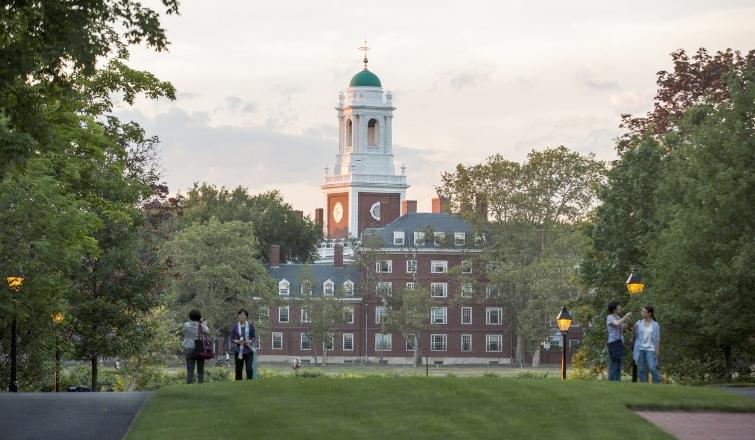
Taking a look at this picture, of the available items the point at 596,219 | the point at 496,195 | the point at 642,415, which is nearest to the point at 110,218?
the point at 596,219

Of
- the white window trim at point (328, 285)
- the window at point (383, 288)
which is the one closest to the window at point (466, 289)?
the window at point (383, 288)

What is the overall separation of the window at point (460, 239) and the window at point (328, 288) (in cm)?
1166

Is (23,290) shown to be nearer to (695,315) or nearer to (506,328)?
(695,315)

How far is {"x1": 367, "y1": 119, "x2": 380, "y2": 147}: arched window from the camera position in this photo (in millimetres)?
167000

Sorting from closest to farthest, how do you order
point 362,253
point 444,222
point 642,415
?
point 642,415
point 362,253
point 444,222

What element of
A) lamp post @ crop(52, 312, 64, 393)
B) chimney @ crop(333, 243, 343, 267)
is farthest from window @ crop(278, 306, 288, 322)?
lamp post @ crop(52, 312, 64, 393)

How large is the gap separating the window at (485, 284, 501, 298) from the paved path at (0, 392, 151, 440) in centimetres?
8881

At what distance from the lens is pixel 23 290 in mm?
37625

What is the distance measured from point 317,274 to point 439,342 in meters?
13.3

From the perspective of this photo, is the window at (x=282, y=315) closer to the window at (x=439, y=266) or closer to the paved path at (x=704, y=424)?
the window at (x=439, y=266)

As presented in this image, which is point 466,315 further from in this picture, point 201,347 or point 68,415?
point 68,415

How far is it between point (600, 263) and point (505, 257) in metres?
57.3

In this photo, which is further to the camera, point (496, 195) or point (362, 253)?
point (362, 253)

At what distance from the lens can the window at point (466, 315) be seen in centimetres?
12962
